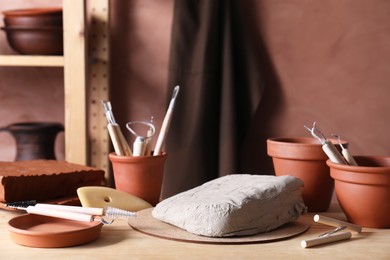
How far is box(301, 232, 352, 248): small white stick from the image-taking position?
100 cm

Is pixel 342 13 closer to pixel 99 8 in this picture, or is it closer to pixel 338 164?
pixel 99 8

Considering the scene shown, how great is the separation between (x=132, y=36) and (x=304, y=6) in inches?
22.4

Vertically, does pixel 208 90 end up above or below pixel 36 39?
below

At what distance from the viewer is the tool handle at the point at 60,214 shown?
105 cm

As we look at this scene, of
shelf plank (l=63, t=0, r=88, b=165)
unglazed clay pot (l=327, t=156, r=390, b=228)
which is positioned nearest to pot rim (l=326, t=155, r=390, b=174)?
unglazed clay pot (l=327, t=156, r=390, b=228)

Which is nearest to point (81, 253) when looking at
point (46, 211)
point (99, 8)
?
point (46, 211)

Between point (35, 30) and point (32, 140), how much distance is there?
1.08 feet

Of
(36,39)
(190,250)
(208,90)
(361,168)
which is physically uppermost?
(36,39)

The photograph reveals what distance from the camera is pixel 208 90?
6.21 feet

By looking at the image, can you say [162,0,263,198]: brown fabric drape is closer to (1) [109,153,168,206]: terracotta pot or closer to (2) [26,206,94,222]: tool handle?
(1) [109,153,168,206]: terracotta pot

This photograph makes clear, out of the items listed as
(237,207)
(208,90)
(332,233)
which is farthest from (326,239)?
(208,90)

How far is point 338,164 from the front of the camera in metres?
1.13

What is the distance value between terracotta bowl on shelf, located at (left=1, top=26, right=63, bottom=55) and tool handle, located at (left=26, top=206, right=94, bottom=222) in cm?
83

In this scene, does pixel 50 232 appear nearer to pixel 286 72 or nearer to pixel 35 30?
pixel 35 30
